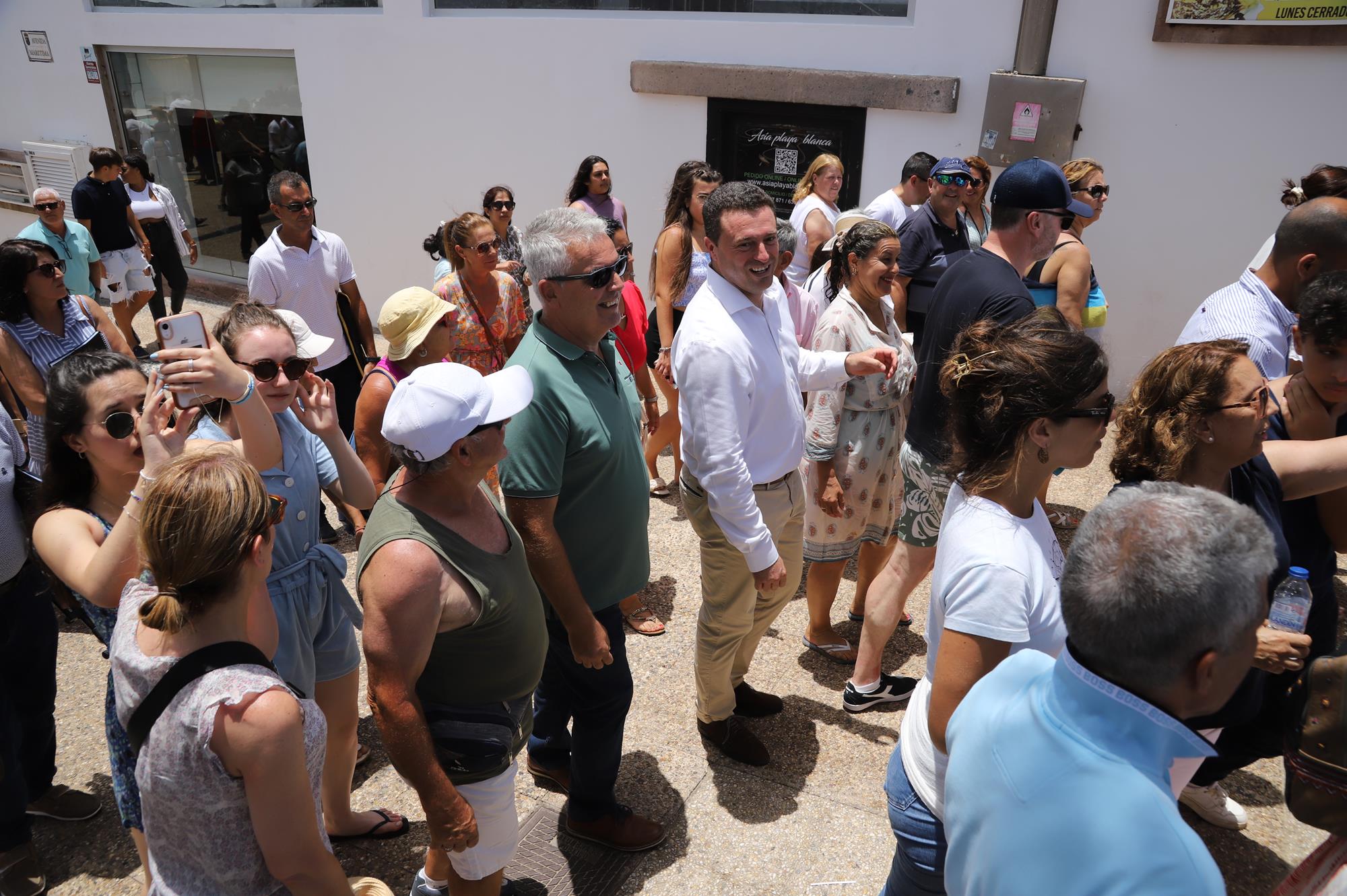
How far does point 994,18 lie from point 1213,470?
5.32 meters

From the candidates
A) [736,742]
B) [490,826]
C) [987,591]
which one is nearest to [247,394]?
[490,826]

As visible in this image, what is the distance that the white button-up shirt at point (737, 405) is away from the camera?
9.63 feet

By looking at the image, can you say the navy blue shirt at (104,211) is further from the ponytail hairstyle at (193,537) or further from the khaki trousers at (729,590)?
the ponytail hairstyle at (193,537)

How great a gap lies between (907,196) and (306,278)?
13.8ft

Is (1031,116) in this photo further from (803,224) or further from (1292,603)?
(1292,603)

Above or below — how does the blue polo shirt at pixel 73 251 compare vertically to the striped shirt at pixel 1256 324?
below

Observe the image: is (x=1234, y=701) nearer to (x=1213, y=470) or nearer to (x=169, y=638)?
(x=1213, y=470)

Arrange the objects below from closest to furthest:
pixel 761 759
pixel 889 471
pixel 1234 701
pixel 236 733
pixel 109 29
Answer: pixel 236 733
pixel 1234 701
pixel 761 759
pixel 889 471
pixel 109 29

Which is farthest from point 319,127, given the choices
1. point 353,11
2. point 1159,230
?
point 1159,230

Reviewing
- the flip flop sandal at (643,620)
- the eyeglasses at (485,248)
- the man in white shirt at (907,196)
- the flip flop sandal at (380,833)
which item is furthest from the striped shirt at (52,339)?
the man in white shirt at (907,196)

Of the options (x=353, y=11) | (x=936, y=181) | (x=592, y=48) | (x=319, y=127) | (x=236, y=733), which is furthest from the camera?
(x=319, y=127)

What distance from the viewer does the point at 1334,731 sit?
5.59 ft

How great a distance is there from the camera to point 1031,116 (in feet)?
21.0

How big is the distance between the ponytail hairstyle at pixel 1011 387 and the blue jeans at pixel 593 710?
135 centimetres
